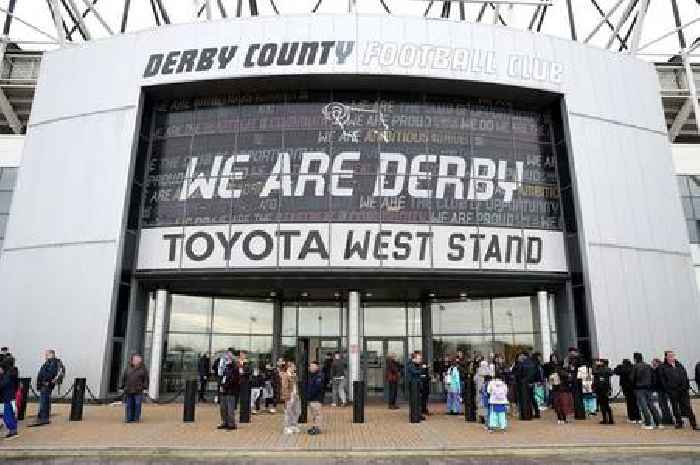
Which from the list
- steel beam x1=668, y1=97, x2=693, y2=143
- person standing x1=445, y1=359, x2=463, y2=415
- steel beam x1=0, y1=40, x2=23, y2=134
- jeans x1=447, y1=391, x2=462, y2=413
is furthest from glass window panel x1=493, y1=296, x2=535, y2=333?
steel beam x1=0, y1=40, x2=23, y2=134

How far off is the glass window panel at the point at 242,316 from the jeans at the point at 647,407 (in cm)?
1426

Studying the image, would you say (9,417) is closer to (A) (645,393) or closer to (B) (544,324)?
(A) (645,393)

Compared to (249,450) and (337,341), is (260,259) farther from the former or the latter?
(249,450)

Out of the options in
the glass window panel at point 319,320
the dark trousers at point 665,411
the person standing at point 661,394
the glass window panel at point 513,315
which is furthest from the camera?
the glass window panel at point 319,320

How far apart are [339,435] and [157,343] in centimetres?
1016

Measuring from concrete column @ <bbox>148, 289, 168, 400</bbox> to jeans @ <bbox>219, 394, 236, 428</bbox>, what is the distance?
7307 millimetres

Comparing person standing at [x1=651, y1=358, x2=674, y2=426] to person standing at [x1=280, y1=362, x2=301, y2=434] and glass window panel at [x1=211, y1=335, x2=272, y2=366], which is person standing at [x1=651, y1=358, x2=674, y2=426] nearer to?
person standing at [x1=280, y1=362, x2=301, y2=434]

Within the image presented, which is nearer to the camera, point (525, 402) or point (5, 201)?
point (525, 402)

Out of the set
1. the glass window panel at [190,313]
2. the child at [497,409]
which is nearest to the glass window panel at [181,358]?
the glass window panel at [190,313]

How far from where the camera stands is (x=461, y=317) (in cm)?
2125

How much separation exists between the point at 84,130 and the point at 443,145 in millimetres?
13676

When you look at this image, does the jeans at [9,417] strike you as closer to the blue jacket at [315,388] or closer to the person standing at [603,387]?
the blue jacket at [315,388]

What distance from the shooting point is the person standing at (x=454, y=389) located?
14.0 meters

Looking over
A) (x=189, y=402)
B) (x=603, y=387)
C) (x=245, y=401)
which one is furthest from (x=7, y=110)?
(x=603, y=387)
